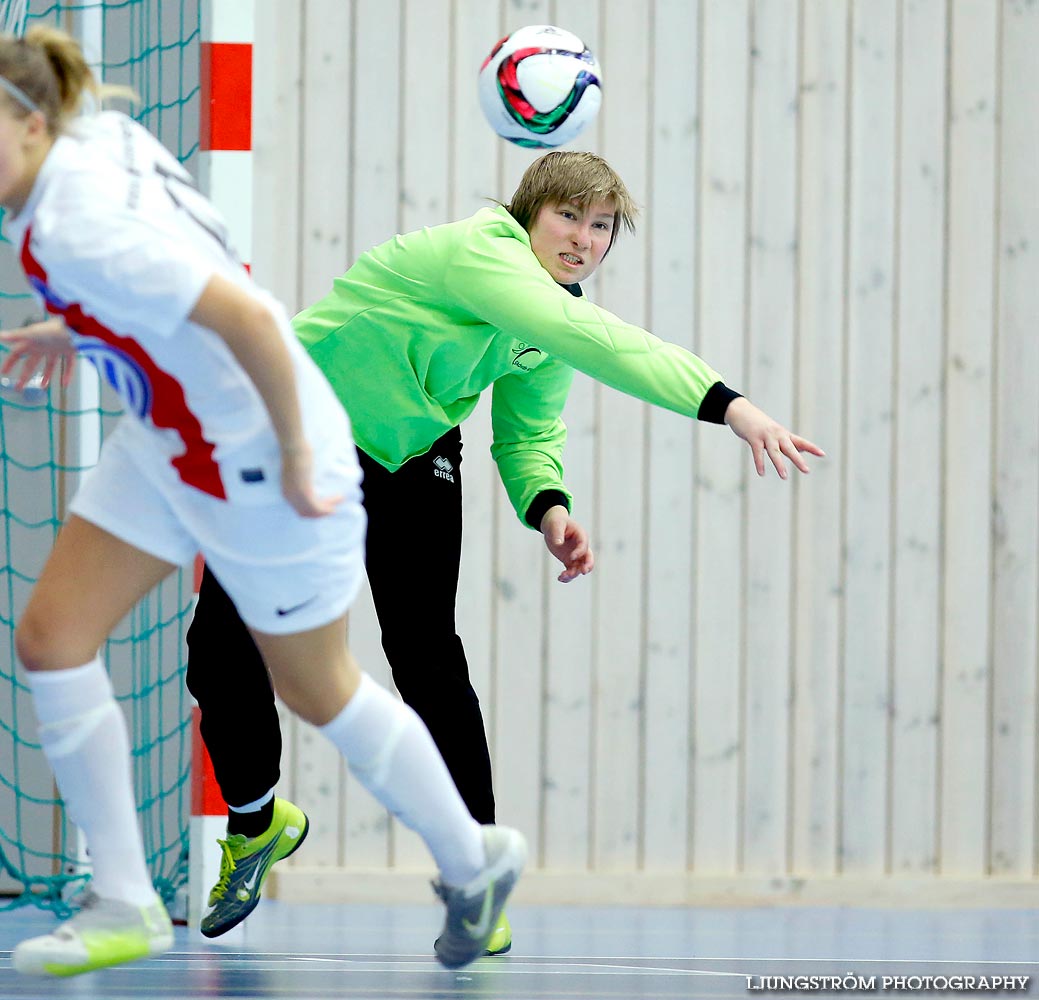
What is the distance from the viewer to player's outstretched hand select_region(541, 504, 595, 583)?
8.66 ft

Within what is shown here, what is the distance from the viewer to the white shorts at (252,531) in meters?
1.81

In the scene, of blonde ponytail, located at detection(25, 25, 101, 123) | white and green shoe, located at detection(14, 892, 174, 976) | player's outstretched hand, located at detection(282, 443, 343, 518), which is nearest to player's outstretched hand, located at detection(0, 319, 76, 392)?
blonde ponytail, located at detection(25, 25, 101, 123)

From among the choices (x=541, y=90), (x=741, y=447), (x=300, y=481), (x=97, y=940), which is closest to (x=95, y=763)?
(x=97, y=940)

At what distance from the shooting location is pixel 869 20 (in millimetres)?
3904

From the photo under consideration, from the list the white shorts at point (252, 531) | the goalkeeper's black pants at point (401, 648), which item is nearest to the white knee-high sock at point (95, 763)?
the white shorts at point (252, 531)

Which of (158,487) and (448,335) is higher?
(448,335)

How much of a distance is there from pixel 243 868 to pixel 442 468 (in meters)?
0.83

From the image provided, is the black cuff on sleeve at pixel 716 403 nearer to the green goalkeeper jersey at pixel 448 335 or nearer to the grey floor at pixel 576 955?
the green goalkeeper jersey at pixel 448 335

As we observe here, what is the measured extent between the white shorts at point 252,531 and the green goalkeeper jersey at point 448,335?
49 cm

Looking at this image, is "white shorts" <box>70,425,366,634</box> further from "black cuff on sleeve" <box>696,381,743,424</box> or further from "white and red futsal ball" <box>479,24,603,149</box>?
"white and red futsal ball" <box>479,24,603,149</box>

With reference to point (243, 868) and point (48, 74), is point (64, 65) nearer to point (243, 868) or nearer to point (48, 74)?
point (48, 74)

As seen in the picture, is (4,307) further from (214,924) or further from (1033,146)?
(1033,146)

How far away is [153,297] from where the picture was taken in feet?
5.40

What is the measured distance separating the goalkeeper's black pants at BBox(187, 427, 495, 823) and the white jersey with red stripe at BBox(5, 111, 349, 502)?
0.72m
